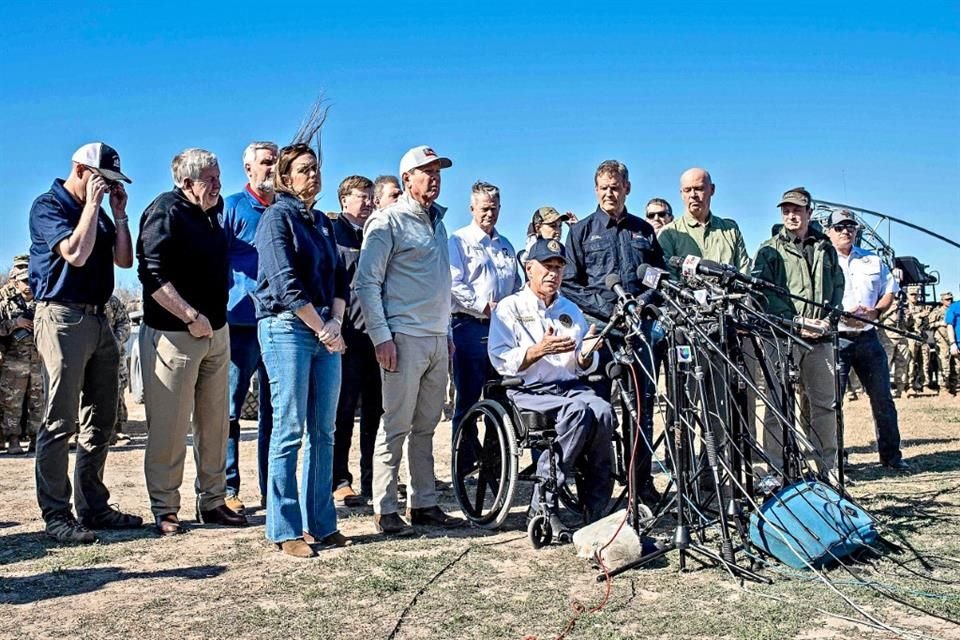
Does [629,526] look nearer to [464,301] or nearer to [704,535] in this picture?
[704,535]

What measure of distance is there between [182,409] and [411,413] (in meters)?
1.25

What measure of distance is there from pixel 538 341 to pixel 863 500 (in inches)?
91.7

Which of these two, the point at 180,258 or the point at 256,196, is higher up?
the point at 256,196

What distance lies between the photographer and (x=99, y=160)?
17.0ft

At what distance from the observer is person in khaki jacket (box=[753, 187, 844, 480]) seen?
715 cm

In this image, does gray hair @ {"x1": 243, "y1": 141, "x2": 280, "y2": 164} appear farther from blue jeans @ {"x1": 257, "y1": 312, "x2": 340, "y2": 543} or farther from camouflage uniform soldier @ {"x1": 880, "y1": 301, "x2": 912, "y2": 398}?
camouflage uniform soldier @ {"x1": 880, "y1": 301, "x2": 912, "y2": 398}

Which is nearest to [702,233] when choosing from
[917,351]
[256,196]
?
[256,196]

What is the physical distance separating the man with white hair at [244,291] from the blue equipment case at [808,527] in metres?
3.02

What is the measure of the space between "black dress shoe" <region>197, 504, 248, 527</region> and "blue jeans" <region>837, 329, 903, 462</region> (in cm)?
477

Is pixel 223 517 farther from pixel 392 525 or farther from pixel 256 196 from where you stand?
pixel 256 196

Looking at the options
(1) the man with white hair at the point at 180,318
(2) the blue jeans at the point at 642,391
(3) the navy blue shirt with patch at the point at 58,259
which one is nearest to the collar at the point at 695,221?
(2) the blue jeans at the point at 642,391

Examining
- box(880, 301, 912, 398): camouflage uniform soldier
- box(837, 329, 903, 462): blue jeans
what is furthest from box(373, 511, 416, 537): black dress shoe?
box(880, 301, 912, 398): camouflage uniform soldier

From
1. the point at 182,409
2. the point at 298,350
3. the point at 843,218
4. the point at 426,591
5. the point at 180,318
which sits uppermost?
the point at 843,218

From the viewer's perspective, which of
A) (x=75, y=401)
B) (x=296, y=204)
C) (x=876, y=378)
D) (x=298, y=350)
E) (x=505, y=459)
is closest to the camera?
(x=298, y=350)
